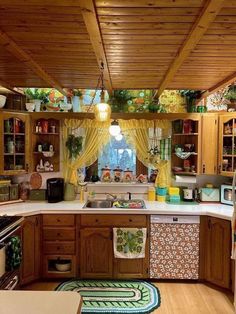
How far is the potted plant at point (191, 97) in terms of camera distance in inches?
164

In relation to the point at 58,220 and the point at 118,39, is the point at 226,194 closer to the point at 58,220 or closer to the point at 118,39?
the point at 58,220

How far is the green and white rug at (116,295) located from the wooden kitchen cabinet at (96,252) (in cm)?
12

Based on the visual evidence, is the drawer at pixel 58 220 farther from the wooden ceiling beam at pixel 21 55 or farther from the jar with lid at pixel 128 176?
the wooden ceiling beam at pixel 21 55

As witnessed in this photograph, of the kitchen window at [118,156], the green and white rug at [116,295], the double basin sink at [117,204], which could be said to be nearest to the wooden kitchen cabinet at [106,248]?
the green and white rug at [116,295]

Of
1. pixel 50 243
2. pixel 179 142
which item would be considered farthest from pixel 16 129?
pixel 179 142

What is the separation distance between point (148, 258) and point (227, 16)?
277 centimetres

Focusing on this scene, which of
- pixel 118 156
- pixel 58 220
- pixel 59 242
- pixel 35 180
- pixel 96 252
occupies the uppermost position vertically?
pixel 118 156

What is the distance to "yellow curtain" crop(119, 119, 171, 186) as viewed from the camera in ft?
13.7

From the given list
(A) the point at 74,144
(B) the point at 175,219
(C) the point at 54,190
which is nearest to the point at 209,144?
(B) the point at 175,219

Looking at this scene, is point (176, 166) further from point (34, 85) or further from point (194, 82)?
point (34, 85)

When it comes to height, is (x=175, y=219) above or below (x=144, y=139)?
below

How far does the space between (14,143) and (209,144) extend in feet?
8.31

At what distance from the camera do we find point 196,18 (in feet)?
5.96

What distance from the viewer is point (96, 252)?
12.0 ft
